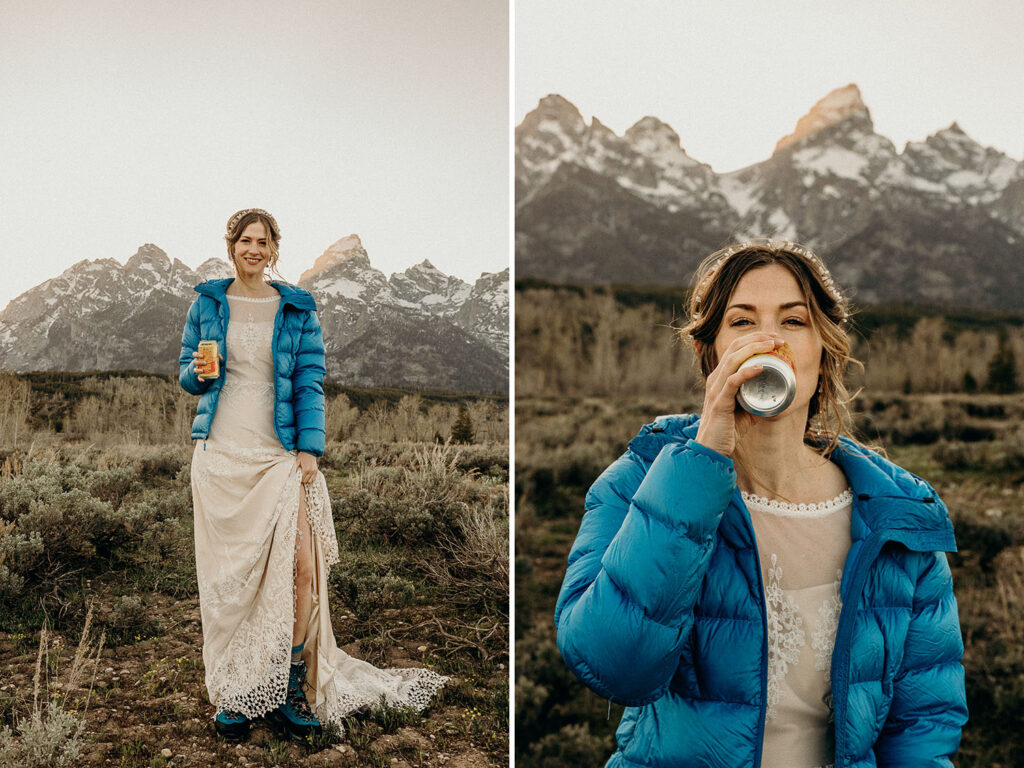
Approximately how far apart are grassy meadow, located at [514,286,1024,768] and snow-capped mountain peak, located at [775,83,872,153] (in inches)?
35.0

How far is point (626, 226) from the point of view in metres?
3.91

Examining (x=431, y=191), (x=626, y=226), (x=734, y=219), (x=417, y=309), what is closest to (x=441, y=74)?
(x=431, y=191)

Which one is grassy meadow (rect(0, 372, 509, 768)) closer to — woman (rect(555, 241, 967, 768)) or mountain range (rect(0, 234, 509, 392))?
mountain range (rect(0, 234, 509, 392))

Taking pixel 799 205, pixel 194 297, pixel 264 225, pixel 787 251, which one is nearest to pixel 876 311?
pixel 799 205

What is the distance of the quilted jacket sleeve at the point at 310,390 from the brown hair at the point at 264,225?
237 mm

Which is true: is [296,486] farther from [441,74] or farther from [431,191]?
[441,74]

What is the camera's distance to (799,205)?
3672 mm

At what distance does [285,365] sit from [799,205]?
8.14ft

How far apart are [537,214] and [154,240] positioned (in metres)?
1.79

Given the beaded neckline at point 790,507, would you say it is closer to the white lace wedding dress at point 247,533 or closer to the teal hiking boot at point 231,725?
the white lace wedding dress at point 247,533

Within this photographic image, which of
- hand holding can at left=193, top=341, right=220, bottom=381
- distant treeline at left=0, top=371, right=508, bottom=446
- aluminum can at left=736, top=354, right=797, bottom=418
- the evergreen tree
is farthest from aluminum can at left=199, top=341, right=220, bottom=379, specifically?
aluminum can at left=736, top=354, right=797, bottom=418

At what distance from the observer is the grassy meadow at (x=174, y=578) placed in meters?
2.68

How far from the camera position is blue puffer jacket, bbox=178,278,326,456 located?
2664 millimetres

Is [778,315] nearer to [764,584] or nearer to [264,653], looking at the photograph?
[764,584]
